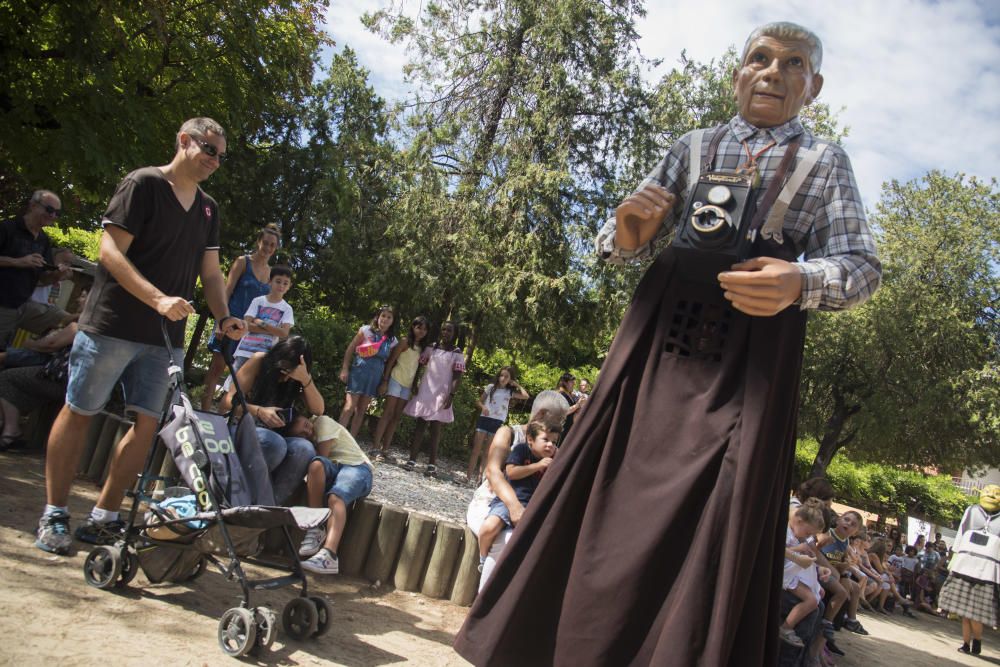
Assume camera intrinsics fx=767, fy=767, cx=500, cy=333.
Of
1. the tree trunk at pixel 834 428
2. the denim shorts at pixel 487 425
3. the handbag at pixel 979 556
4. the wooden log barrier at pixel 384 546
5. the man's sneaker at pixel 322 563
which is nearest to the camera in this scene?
the man's sneaker at pixel 322 563

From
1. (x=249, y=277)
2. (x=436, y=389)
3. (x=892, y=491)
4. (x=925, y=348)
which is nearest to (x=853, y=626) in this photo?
(x=436, y=389)

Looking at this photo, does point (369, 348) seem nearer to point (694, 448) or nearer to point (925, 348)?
point (694, 448)

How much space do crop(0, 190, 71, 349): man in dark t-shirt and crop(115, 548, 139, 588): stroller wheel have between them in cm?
359

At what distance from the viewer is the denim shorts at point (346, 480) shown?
16.1 ft

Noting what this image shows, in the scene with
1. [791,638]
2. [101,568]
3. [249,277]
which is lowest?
[101,568]

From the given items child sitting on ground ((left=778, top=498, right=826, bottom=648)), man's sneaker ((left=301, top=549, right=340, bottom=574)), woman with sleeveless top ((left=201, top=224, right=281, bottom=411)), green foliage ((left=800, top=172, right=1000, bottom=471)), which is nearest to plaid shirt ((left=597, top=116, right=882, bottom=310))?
man's sneaker ((left=301, top=549, right=340, bottom=574))

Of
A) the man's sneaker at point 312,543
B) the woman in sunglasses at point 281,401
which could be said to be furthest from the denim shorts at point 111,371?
the man's sneaker at point 312,543

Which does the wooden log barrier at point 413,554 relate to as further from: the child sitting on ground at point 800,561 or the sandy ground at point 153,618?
the child sitting on ground at point 800,561

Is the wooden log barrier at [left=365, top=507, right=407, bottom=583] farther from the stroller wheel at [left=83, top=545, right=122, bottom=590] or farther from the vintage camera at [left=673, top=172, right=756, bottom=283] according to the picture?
the vintage camera at [left=673, top=172, right=756, bottom=283]

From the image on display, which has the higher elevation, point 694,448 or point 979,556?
point 979,556

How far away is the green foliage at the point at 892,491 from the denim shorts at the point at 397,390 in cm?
2341

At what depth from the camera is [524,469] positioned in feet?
15.4

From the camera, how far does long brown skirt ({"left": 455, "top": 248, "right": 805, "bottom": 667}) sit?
1.66 meters

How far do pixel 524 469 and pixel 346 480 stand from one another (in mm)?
1179
